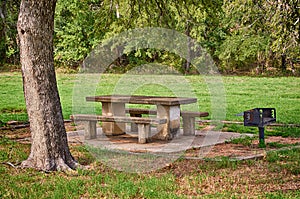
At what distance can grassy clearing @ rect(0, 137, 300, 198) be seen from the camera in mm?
6891

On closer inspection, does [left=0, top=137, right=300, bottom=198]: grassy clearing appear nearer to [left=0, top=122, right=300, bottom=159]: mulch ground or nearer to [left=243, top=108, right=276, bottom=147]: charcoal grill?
[left=0, top=122, right=300, bottom=159]: mulch ground

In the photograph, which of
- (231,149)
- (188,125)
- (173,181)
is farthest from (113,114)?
(173,181)

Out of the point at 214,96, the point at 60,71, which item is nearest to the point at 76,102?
the point at 214,96

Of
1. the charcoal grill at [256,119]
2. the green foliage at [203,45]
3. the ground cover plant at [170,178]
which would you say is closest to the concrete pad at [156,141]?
the ground cover plant at [170,178]

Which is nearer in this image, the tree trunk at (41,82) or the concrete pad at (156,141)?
the tree trunk at (41,82)

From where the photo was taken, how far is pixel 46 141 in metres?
8.28

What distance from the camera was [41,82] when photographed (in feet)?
27.1

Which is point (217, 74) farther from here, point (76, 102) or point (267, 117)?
point (267, 117)

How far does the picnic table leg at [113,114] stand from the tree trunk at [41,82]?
3.62 metres

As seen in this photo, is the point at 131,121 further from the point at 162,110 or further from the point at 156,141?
the point at 162,110

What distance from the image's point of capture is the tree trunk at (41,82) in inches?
324

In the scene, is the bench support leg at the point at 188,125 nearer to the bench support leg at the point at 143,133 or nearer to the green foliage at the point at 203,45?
the bench support leg at the point at 143,133

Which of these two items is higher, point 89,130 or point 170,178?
point 89,130

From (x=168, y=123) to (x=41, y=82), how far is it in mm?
3616
